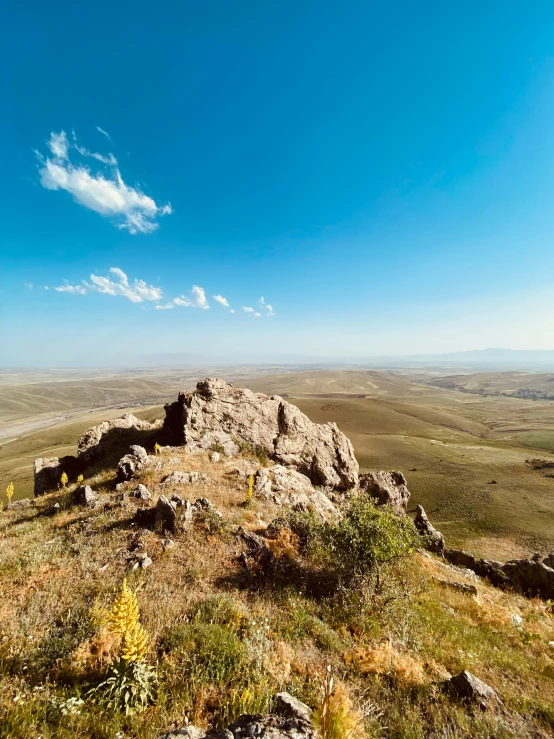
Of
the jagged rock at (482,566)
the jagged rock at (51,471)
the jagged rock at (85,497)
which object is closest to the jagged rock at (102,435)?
the jagged rock at (51,471)

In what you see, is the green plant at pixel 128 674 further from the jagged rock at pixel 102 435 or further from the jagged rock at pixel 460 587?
the jagged rock at pixel 102 435

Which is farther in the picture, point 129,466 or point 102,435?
point 102,435

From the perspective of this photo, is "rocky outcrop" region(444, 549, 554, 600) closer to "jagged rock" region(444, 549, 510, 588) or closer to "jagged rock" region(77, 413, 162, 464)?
"jagged rock" region(444, 549, 510, 588)

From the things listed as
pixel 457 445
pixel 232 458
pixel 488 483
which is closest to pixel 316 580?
pixel 232 458

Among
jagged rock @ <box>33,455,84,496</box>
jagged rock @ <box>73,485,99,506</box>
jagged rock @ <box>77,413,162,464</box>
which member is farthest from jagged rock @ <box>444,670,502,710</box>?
jagged rock @ <box>33,455,84,496</box>

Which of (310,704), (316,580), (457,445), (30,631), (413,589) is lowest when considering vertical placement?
(457,445)

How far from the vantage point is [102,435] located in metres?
31.0

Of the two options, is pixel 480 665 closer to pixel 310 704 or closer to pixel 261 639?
pixel 310 704

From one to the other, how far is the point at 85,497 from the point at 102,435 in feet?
47.2

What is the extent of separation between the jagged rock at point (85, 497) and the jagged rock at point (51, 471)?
1143cm

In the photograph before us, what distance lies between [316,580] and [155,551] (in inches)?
254

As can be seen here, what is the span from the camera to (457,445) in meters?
97.9

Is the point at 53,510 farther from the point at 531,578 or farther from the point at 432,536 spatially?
the point at 531,578

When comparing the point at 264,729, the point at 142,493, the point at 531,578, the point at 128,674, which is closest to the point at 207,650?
the point at 128,674
